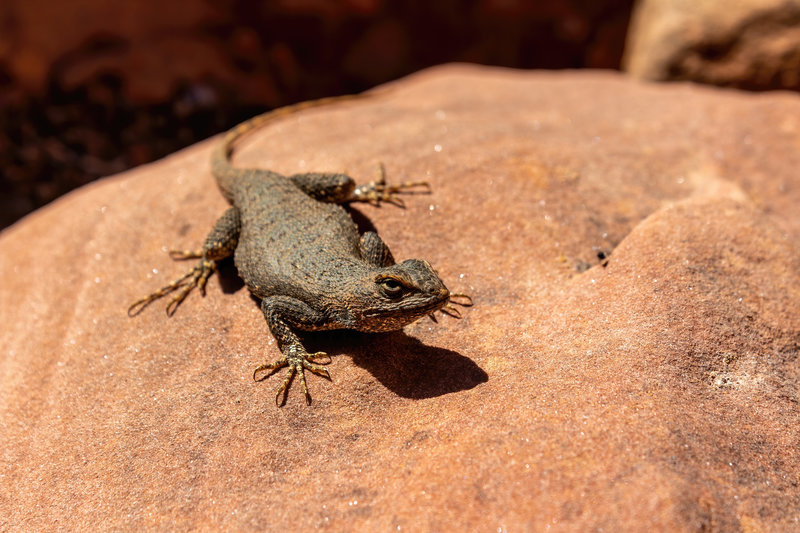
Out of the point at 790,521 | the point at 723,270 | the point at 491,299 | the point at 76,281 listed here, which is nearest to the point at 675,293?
the point at 723,270

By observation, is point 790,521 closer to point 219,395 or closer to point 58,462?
point 219,395

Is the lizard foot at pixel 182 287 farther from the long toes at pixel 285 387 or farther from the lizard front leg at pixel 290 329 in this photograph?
the long toes at pixel 285 387

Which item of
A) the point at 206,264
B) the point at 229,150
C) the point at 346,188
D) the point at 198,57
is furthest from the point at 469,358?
the point at 198,57

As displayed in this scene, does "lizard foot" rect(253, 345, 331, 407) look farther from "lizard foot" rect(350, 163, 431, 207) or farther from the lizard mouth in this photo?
"lizard foot" rect(350, 163, 431, 207)

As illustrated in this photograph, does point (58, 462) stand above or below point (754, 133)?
below

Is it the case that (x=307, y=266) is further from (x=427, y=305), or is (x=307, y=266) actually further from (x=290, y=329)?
(x=427, y=305)

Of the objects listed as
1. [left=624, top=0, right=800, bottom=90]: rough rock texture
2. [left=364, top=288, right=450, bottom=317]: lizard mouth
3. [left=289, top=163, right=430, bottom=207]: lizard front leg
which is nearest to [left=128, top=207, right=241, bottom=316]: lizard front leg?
[left=289, top=163, right=430, bottom=207]: lizard front leg
